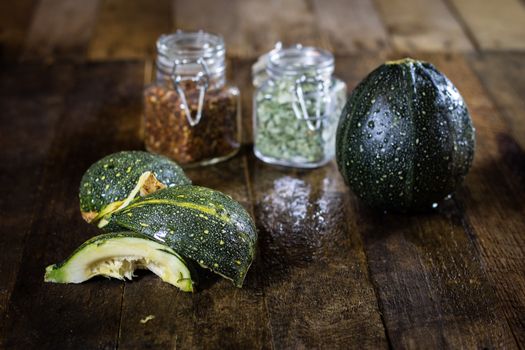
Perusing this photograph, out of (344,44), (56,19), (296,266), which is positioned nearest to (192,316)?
(296,266)

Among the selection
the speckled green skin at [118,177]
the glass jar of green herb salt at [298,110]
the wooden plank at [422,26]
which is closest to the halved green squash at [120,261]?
the speckled green skin at [118,177]

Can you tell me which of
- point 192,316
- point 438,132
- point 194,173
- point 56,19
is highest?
point 438,132

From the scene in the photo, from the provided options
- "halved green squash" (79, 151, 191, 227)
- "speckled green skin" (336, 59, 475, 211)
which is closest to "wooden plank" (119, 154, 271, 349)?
"halved green squash" (79, 151, 191, 227)

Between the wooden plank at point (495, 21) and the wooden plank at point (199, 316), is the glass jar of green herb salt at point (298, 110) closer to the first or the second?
the wooden plank at point (199, 316)

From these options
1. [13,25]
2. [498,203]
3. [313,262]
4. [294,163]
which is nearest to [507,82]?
[498,203]

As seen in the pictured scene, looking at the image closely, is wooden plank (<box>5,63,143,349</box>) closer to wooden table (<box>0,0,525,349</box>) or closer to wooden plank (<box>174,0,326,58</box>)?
wooden table (<box>0,0,525,349</box>)

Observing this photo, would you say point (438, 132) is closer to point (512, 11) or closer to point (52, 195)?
point (52, 195)
